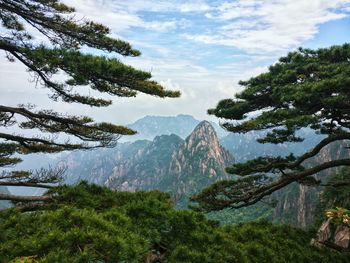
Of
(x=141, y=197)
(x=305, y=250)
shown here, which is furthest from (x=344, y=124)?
(x=141, y=197)

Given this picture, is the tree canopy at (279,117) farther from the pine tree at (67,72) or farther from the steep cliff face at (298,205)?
the steep cliff face at (298,205)

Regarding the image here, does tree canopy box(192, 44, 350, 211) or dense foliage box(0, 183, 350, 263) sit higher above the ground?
tree canopy box(192, 44, 350, 211)

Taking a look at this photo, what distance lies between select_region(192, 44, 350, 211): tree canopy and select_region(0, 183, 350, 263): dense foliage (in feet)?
9.39

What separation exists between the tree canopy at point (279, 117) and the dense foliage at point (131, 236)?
2861mm

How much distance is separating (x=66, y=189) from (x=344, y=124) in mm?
9692

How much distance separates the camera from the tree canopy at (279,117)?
1148 cm

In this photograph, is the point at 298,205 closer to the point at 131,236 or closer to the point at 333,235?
Result: the point at 333,235

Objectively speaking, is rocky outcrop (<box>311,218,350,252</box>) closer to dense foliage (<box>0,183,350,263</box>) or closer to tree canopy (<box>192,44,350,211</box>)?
dense foliage (<box>0,183,350,263</box>)

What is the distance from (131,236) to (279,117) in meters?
7.16

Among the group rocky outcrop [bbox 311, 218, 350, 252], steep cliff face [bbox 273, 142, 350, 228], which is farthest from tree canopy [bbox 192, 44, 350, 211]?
steep cliff face [bbox 273, 142, 350, 228]

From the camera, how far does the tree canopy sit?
11.5m

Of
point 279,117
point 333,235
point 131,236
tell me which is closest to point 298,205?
point 333,235

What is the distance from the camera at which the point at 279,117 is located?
36.3 ft

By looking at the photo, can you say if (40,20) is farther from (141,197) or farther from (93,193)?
(141,197)
